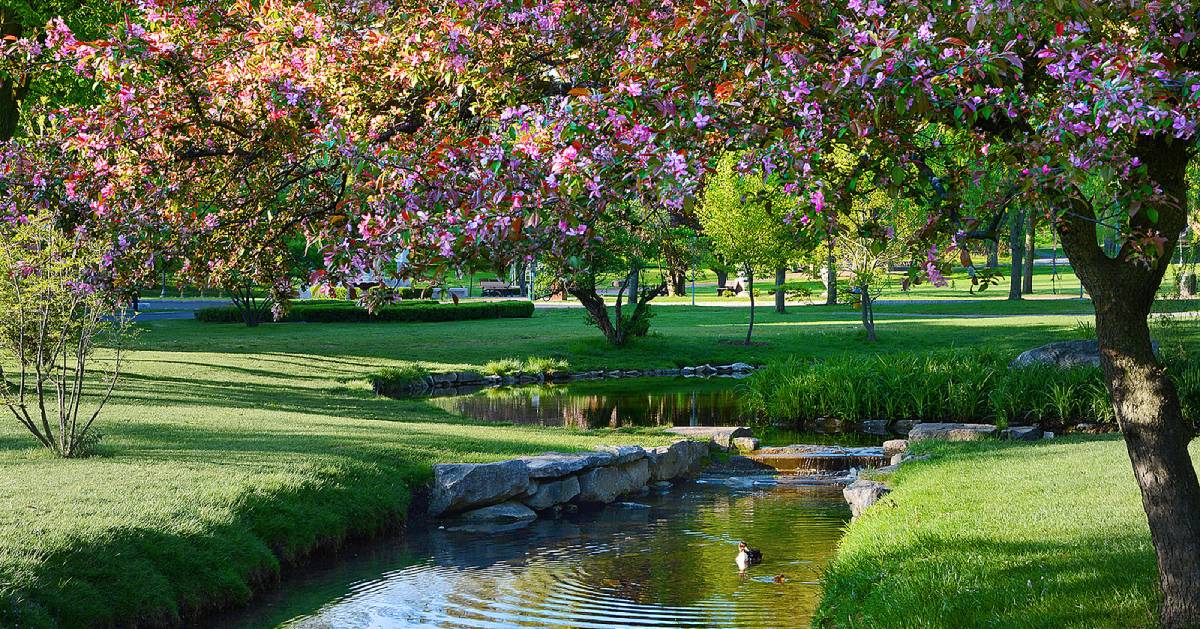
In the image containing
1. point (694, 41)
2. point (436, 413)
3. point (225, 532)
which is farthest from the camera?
point (436, 413)

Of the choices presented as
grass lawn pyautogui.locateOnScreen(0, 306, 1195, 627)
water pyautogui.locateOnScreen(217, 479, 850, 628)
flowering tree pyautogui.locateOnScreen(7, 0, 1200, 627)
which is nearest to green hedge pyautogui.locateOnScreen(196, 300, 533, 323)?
grass lawn pyautogui.locateOnScreen(0, 306, 1195, 627)

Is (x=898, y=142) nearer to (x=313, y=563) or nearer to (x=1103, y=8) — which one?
(x=1103, y=8)

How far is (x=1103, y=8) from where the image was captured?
4984mm

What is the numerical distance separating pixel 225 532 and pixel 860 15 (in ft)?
22.1

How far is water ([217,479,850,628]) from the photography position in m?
8.68

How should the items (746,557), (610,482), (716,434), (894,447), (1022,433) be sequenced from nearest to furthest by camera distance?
1. (746,557)
2. (610,482)
3. (894,447)
4. (1022,433)
5. (716,434)

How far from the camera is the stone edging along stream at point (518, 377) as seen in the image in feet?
83.2

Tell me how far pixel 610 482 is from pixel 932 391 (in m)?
8.70

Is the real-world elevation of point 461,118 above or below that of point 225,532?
above

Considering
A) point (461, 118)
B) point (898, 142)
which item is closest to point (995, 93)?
point (898, 142)

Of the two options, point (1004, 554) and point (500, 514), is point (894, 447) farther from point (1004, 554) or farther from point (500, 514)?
point (1004, 554)

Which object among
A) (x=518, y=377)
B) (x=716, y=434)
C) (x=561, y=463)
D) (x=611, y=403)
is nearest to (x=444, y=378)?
(x=518, y=377)

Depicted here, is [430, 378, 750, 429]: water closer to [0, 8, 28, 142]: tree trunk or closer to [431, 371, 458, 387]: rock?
[431, 371, 458, 387]: rock

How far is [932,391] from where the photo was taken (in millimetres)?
19797
